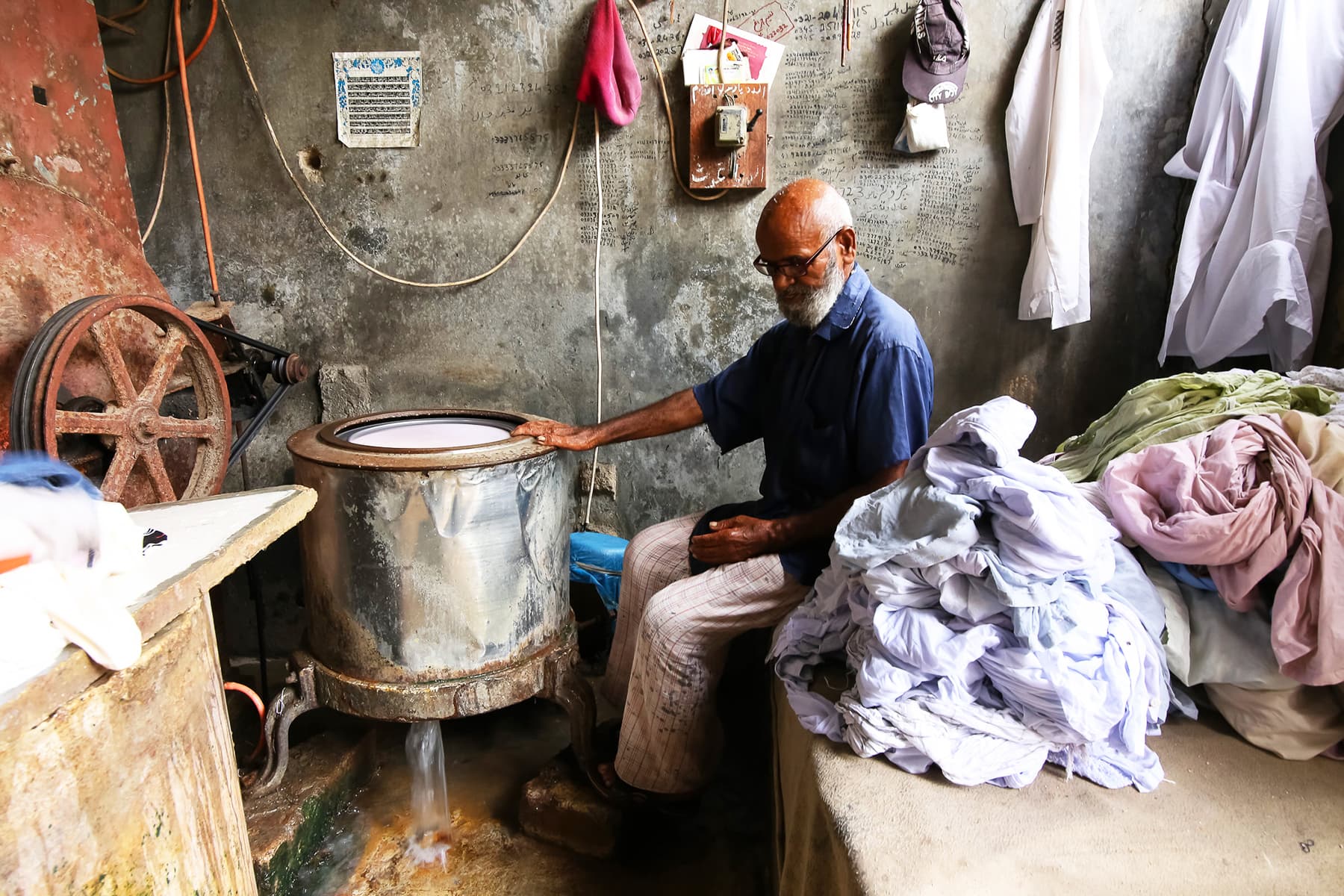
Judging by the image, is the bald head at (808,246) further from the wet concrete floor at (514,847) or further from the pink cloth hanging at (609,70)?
the wet concrete floor at (514,847)

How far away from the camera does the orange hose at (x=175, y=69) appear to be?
2.66 meters

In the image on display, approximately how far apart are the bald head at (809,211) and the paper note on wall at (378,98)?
1.64 m

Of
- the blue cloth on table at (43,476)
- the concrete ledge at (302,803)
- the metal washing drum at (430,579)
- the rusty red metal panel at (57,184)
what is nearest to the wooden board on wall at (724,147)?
the metal washing drum at (430,579)

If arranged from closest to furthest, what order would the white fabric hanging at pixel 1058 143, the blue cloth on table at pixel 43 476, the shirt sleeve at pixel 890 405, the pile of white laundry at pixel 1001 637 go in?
the blue cloth on table at pixel 43 476 < the pile of white laundry at pixel 1001 637 < the shirt sleeve at pixel 890 405 < the white fabric hanging at pixel 1058 143

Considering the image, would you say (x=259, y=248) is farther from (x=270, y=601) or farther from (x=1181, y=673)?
(x=1181, y=673)

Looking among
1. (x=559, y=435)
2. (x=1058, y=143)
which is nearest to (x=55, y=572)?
(x=559, y=435)

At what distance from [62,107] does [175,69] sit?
2.10 ft

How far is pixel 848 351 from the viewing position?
1.91 metres

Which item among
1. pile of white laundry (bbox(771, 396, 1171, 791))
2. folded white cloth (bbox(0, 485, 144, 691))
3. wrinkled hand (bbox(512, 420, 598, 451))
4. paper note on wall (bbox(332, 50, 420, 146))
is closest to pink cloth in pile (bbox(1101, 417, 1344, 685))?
pile of white laundry (bbox(771, 396, 1171, 791))

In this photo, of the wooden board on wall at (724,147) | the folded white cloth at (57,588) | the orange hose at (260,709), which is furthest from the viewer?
the wooden board on wall at (724,147)

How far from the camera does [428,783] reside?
89.7 inches

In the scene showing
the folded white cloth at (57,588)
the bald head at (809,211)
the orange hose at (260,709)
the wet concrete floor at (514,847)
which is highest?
the bald head at (809,211)

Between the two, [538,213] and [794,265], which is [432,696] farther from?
[538,213]

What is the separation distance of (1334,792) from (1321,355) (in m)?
1.88
